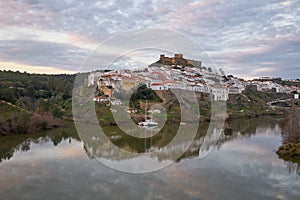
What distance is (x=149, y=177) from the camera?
6.57m

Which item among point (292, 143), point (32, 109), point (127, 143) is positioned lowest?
point (127, 143)

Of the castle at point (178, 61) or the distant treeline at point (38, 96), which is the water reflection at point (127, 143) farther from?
the castle at point (178, 61)

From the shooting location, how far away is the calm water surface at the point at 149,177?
554cm

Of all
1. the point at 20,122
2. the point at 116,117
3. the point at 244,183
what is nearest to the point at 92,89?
the point at 116,117

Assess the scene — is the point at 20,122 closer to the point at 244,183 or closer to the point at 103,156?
the point at 103,156

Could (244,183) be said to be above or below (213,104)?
below

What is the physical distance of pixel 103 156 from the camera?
8.63m

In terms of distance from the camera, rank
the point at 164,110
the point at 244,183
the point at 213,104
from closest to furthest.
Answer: the point at 244,183 < the point at 164,110 < the point at 213,104

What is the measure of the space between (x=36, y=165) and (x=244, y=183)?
17.1 ft

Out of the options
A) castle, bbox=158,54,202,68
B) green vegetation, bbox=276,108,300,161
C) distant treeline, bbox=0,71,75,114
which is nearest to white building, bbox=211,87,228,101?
castle, bbox=158,54,202,68

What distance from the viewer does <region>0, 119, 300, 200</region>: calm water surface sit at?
5542 millimetres

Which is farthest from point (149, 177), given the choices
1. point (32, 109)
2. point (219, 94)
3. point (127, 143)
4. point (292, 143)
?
point (219, 94)

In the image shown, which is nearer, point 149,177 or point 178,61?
point 149,177

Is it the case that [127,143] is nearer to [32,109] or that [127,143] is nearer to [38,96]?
[32,109]
